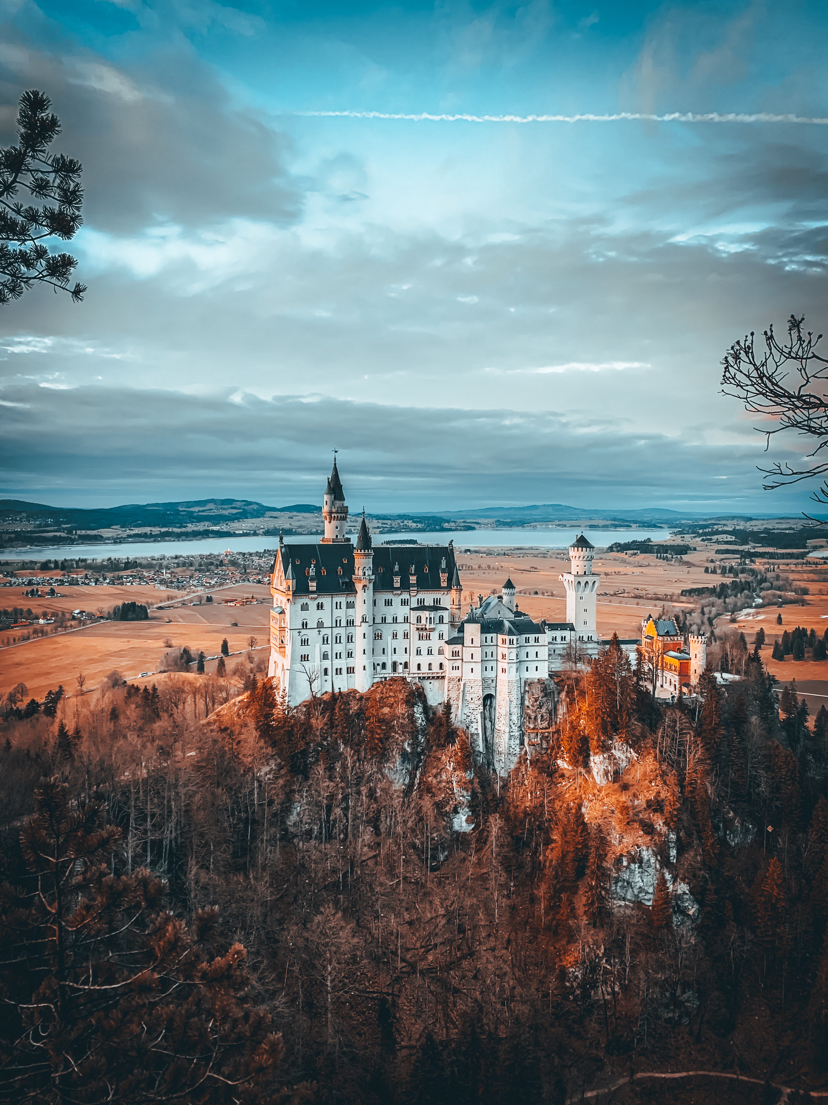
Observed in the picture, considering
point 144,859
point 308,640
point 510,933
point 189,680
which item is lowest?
point 510,933

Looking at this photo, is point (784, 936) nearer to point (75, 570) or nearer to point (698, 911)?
point (698, 911)

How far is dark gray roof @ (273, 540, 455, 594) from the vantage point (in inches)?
2638

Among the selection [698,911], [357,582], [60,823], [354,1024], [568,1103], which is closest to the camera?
[60,823]

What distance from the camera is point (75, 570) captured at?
106 meters

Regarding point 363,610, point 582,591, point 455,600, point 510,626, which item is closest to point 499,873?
point 510,626

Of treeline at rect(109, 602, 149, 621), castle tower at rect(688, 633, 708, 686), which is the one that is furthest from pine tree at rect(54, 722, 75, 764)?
treeline at rect(109, 602, 149, 621)

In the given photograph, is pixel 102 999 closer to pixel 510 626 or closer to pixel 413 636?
pixel 510 626

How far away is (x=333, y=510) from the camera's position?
75062mm

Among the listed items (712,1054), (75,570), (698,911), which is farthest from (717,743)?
(75,570)

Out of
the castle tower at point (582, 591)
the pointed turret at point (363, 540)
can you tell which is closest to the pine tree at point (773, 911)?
the castle tower at point (582, 591)

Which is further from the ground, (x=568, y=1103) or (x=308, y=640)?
(x=308, y=640)

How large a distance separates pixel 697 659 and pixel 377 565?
1317 inches

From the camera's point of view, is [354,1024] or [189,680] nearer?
[354,1024]

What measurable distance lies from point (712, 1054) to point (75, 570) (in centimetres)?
10158
